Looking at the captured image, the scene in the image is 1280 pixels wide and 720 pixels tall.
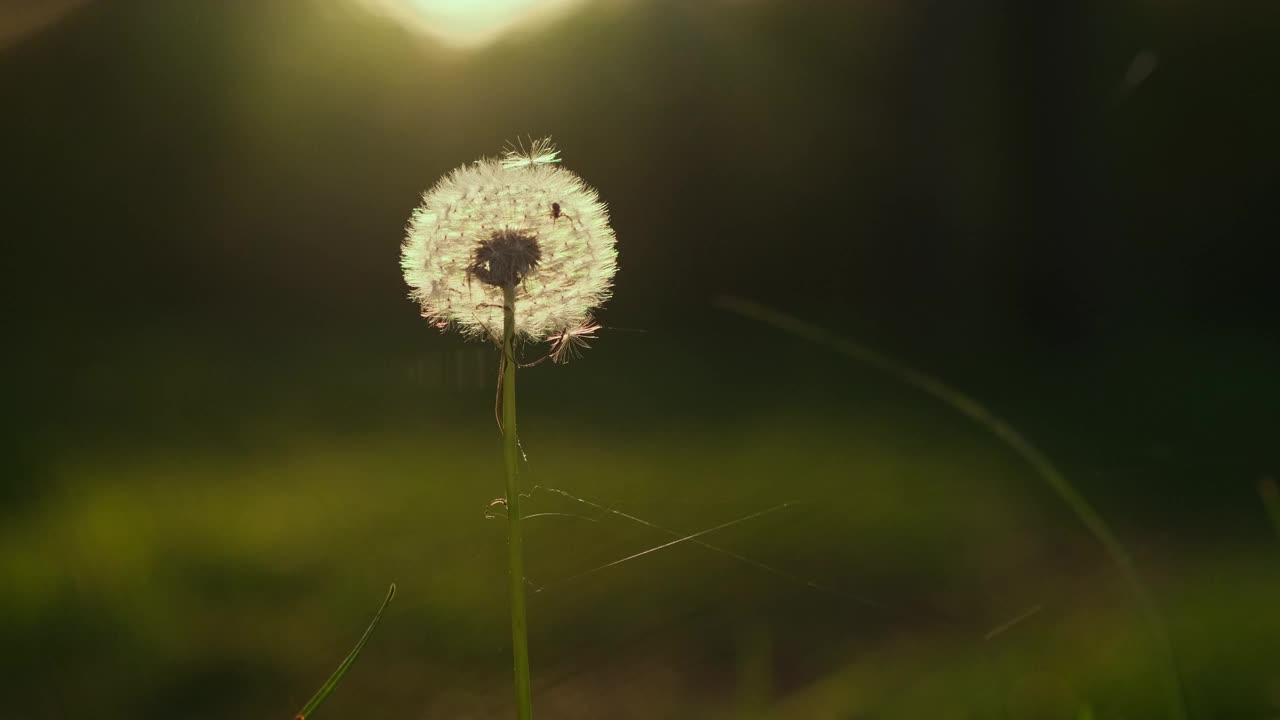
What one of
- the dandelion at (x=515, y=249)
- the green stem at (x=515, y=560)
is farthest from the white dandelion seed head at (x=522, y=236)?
the green stem at (x=515, y=560)

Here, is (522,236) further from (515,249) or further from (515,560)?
(515,560)

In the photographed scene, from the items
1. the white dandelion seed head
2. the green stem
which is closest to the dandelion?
the white dandelion seed head

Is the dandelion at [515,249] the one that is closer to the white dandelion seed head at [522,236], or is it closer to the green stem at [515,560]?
the white dandelion seed head at [522,236]

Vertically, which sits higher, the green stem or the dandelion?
the dandelion

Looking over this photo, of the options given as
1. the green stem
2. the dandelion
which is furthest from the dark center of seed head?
the green stem

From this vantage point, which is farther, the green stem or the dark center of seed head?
the dark center of seed head

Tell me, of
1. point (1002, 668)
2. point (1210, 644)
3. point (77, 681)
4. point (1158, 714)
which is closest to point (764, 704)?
point (1002, 668)

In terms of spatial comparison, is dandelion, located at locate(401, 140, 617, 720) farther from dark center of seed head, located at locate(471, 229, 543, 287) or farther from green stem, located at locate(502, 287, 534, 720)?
green stem, located at locate(502, 287, 534, 720)
